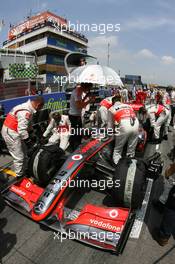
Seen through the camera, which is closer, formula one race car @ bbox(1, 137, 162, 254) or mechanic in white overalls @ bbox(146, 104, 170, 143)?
formula one race car @ bbox(1, 137, 162, 254)

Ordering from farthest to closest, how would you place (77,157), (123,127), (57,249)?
(123,127) → (77,157) → (57,249)

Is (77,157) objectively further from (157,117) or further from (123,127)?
(157,117)

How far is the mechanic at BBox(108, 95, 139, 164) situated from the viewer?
13.9 feet

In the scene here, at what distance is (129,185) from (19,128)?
2092 millimetres

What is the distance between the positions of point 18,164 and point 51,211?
1470mm

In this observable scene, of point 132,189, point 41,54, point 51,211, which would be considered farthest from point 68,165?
point 41,54

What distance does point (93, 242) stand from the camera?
8.23 feet

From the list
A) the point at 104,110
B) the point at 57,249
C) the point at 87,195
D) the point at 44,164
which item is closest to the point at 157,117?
the point at 104,110

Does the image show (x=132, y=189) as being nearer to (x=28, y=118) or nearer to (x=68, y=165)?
(x=68, y=165)

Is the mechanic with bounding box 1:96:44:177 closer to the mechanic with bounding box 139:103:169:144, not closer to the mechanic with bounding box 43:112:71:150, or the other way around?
the mechanic with bounding box 43:112:71:150

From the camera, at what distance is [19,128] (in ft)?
12.8

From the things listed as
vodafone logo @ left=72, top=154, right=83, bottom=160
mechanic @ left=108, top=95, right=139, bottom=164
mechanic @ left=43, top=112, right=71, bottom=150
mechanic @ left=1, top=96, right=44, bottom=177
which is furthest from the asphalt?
mechanic @ left=43, top=112, right=71, bottom=150

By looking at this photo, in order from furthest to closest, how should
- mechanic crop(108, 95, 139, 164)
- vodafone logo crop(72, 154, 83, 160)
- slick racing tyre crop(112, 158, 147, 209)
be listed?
mechanic crop(108, 95, 139, 164), vodafone logo crop(72, 154, 83, 160), slick racing tyre crop(112, 158, 147, 209)

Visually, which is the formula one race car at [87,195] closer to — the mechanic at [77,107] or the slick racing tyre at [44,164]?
the slick racing tyre at [44,164]
